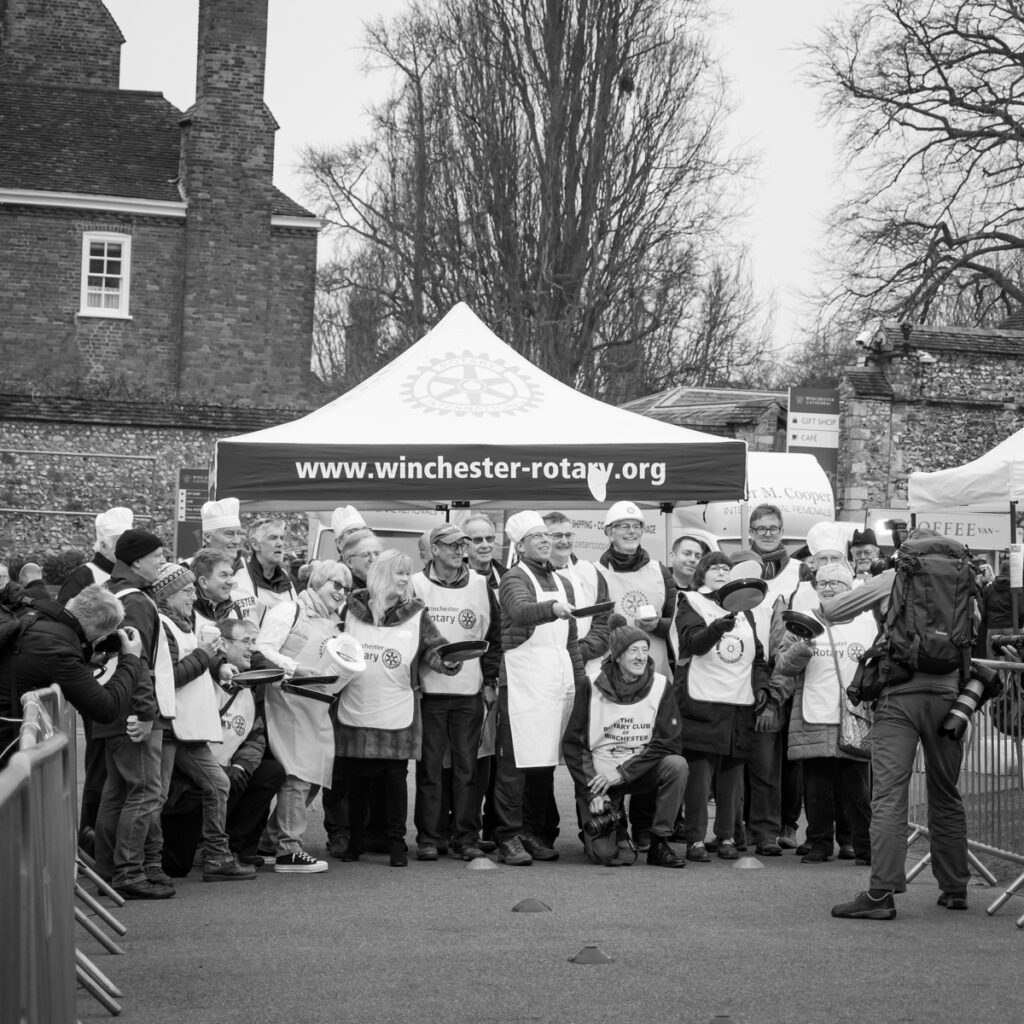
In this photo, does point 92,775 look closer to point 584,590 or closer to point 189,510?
point 584,590

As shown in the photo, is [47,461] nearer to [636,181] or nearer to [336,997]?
[636,181]

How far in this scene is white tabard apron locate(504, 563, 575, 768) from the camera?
10.6m

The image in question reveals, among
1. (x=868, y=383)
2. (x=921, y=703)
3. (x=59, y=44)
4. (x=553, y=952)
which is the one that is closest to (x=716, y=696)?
(x=921, y=703)

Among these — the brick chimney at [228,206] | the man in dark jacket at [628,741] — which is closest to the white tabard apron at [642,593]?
the man in dark jacket at [628,741]

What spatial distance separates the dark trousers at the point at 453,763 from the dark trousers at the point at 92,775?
194 centimetres

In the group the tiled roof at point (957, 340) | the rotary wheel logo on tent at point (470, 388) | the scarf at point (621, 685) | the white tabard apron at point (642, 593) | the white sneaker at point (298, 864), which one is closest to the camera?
the white sneaker at point (298, 864)

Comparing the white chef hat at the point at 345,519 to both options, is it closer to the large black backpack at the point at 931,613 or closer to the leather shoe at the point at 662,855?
the leather shoe at the point at 662,855

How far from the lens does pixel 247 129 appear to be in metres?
36.3

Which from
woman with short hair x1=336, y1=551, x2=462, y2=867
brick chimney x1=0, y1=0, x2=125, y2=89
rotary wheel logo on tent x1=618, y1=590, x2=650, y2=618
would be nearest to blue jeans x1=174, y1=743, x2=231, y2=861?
woman with short hair x1=336, y1=551, x2=462, y2=867

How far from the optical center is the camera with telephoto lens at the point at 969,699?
8.37 metres

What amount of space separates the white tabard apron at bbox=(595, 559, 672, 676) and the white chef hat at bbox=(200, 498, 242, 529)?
2.34 metres

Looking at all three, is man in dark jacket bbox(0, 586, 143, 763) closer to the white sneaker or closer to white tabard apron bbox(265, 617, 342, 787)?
white tabard apron bbox(265, 617, 342, 787)

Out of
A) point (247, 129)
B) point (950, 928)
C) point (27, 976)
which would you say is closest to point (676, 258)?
point (247, 129)

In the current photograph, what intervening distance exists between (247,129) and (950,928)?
30.7m
